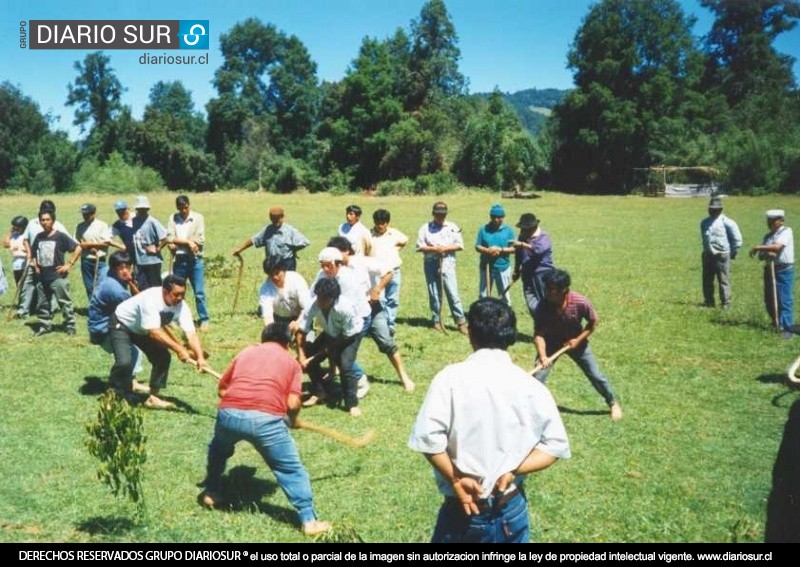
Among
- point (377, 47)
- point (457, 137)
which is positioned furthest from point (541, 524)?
point (377, 47)

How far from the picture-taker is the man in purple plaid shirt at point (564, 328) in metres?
7.58

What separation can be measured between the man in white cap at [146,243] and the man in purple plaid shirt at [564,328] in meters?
7.41

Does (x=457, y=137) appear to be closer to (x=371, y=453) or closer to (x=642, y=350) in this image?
(x=642, y=350)

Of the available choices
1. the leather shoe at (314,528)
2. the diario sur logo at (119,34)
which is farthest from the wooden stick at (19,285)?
the leather shoe at (314,528)

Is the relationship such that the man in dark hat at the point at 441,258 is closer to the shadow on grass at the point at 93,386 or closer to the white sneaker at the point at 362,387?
the white sneaker at the point at 362,387

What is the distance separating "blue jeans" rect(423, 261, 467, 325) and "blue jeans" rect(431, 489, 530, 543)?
8.46 meters

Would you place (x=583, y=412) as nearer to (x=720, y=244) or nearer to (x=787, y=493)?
(x=787, y=493)

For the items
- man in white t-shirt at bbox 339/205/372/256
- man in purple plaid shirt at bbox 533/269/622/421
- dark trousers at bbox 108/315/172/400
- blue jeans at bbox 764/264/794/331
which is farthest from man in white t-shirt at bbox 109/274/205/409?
blue jeans at bbox 764/264/794/331

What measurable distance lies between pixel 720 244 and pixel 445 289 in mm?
5453

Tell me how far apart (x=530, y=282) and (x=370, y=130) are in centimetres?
5508

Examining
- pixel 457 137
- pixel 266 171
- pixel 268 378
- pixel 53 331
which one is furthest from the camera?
pixel 266 171

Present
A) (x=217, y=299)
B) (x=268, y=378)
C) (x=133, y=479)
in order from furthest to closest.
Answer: (x=217, y=299) → (x=268, y=378) → (x=133, y=479)

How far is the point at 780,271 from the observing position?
11898mm
